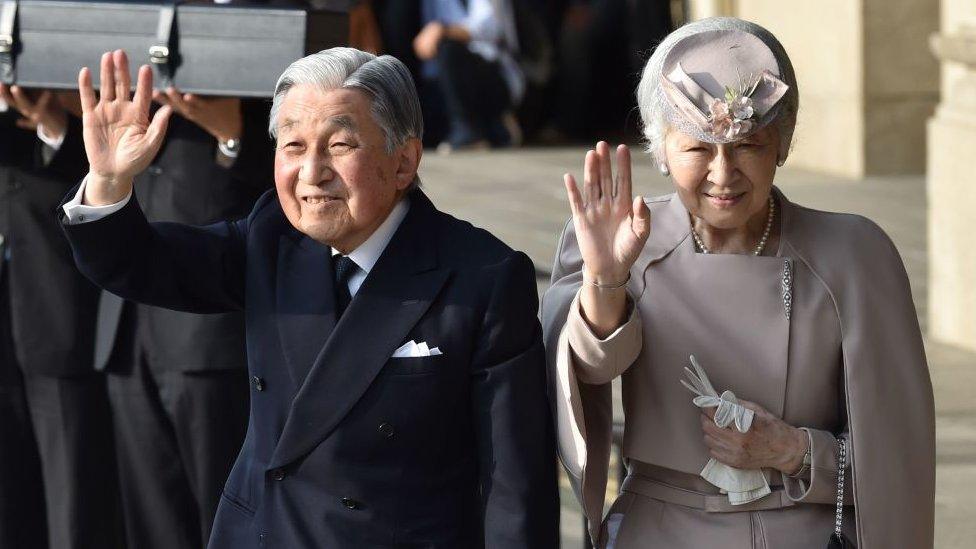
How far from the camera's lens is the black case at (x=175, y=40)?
4.28 m

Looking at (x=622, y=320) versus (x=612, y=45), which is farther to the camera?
(x=612, y=45)

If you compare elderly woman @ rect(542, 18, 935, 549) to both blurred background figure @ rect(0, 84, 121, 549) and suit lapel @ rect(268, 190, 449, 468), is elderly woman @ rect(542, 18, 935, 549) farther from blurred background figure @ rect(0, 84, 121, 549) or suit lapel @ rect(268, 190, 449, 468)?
blurred background figure @ rect(0, 84, 121, 549)

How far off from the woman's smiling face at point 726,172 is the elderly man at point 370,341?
31 cm

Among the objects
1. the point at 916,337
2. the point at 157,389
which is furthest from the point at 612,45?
the point at 916,337

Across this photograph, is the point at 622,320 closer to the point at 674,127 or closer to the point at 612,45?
the point at 674,127

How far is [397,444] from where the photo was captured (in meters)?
2.95

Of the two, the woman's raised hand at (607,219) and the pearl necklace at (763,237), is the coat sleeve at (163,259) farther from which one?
the pearl necklace at (763,237)

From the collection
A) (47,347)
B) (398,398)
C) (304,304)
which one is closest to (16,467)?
(47,347)

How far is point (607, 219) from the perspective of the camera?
292 centimetres

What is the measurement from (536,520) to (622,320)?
358mm

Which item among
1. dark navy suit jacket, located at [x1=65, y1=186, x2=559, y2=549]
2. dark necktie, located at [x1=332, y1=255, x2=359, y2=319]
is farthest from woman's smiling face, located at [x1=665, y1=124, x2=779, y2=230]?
dark necktie, located at [x1=332, y1=255, x2=359, y2=319]

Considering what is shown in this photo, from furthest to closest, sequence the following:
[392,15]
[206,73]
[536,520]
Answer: [392,15], [206,73], [536,520]

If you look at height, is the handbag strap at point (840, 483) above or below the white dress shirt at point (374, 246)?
below

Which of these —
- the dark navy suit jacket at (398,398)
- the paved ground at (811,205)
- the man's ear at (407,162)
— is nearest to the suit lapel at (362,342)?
the dark navy suit jacket at (398,398)
